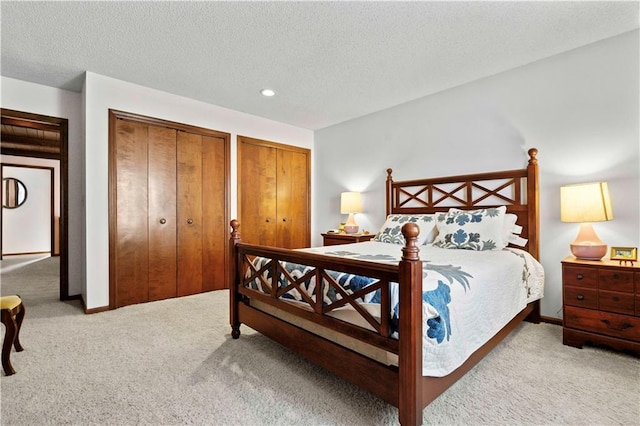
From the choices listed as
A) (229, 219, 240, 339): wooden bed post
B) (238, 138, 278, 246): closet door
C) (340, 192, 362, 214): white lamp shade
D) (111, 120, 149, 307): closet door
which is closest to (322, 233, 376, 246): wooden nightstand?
(340, 192, 362, 214): white lamp shade

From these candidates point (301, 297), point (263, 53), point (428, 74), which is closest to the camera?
point (301, 297)

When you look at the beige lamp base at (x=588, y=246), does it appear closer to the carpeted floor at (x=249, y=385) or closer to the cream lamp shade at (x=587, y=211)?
the cream lamp shade at (x=587, y=211)

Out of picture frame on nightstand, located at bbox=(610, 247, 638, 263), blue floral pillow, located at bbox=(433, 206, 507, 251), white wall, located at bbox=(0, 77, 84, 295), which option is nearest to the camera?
picture frame on nightstand, located at bbox=(610, 247, 638, 263)

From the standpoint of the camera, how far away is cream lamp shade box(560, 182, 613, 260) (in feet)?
7.31

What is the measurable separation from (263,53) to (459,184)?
7.95 feet

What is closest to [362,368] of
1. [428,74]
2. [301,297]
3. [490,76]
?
[301,297]

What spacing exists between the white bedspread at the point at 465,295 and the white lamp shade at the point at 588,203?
0.49 meters

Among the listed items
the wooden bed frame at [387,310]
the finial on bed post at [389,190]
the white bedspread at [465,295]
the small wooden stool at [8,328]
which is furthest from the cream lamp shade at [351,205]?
the small wooden stool at [8,328]

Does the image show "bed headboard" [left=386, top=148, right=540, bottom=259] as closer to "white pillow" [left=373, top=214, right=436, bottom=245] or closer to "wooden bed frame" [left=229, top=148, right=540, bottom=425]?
"wooden bed frame" [left=229, top=148, right=540, bottom=425]

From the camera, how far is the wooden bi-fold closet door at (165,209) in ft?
10.6

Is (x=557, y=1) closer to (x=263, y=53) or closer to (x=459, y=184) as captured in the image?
(x=459, y=184)

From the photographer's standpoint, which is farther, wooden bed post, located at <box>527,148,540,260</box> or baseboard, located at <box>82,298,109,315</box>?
baseboard, located at <box>82,298,109,315</box>

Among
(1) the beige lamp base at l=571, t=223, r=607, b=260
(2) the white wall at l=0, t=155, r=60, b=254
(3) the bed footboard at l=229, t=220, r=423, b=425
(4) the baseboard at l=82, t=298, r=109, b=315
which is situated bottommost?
(4) the baseboard at l=82, t=298, r=109, b=315

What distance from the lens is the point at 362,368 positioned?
4.84 feet
